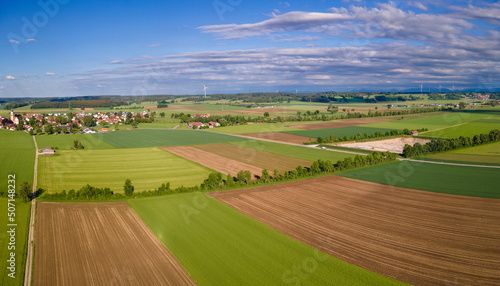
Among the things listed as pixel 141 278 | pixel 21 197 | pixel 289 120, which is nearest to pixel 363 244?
pixel 141 278

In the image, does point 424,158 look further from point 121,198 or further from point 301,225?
point 121,198

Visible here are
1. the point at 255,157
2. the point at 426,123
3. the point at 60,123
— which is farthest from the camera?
the point at 60,123

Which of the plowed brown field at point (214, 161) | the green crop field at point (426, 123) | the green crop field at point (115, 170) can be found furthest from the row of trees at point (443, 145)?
the green crop field at point (115, 170)

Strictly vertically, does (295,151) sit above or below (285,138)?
below

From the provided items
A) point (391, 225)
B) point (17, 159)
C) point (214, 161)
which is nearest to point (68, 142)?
point (17, 159)

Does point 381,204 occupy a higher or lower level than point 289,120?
lower

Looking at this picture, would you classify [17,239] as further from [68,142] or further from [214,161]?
[68,142]

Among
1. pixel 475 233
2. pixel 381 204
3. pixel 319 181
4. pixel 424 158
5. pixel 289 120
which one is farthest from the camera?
pixel 289 120
